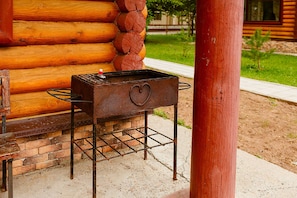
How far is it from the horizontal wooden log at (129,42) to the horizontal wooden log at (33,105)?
2.91 ft

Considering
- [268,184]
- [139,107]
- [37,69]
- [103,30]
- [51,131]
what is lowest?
[268,184]

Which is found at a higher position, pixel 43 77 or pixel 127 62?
pixel 127 62

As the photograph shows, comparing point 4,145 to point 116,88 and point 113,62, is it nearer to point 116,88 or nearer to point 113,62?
point 116,88

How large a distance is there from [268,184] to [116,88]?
180cm

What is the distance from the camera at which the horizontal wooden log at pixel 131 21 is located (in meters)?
4.29

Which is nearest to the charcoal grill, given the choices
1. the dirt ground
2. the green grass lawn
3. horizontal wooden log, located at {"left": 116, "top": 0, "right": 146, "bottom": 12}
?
horizontal wooden log, located at {"left": 116, "top": 0, "right": 146, "bottom": 12}

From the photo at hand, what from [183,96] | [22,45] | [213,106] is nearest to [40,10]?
[22,45]

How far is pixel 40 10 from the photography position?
3.89 metres

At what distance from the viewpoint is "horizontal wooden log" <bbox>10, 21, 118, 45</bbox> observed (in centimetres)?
381

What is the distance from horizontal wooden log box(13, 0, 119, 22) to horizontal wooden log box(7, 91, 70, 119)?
2.54 feet

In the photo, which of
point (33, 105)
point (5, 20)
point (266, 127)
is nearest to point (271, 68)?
point (266, 127)

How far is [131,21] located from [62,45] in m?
0.79

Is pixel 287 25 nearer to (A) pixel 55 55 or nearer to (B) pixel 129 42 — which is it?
(B) pixel 129 42

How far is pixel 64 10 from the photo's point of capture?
13.4 ft
